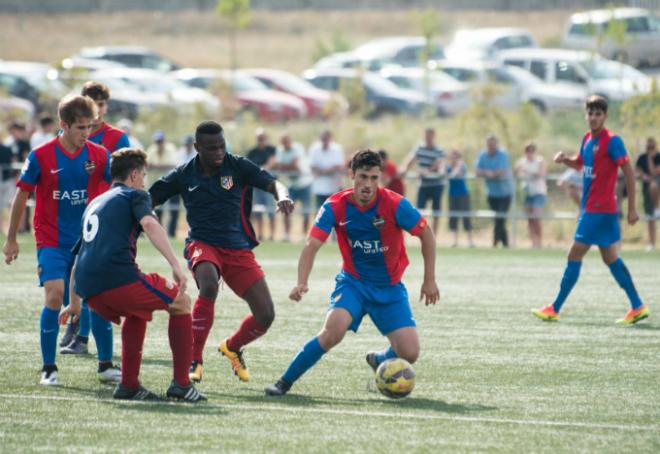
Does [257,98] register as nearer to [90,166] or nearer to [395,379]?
[90,166]

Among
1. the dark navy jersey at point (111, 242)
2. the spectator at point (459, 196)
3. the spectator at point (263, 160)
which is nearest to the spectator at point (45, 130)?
the spectator at point (263, 160)

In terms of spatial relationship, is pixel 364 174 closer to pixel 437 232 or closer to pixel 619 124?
pixel 437 232

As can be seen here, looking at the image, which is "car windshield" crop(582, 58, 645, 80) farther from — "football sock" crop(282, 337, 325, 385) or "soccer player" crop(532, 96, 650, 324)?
"football sock" crop(282, 337, 325, 385)

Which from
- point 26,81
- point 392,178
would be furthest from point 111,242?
point 26,81

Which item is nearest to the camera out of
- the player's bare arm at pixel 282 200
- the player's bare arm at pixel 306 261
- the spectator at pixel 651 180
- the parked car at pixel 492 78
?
the player's bare arm at pixel 306 261

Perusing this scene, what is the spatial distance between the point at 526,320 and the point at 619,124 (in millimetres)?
13022

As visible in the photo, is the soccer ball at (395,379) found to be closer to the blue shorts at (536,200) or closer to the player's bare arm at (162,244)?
the player's bare arm at (162,244)

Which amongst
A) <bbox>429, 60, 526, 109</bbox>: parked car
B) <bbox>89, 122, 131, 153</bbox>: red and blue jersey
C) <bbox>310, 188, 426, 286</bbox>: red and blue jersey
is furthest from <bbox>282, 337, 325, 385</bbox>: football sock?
<bbox>429, 60, 526, 109</bbox>: parked car

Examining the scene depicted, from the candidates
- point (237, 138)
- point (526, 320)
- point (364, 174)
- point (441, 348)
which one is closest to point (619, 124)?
point (237, 138)

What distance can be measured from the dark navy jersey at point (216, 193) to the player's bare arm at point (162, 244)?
3.76 ft

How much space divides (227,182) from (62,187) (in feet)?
3.84

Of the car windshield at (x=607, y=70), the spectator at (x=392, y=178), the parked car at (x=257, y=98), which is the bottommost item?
the parked car at (x=257, y=98)

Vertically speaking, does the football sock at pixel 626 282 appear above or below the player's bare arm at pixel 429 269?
below

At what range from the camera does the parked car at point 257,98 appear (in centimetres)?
3416
